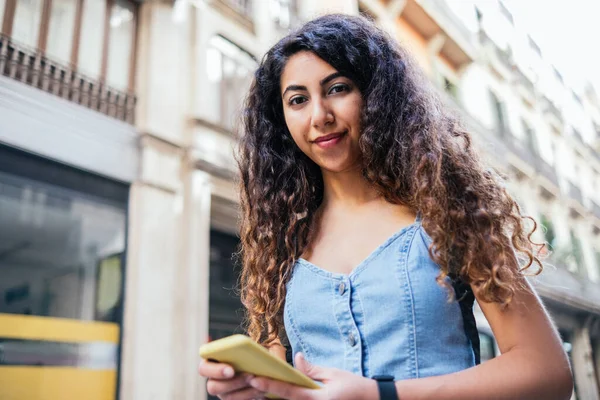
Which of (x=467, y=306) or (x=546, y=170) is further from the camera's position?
(x=546, y=170)

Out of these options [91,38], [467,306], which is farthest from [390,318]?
[91,38]

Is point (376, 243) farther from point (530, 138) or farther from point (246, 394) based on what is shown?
point (530, 138)

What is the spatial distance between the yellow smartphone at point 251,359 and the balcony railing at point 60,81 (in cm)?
465

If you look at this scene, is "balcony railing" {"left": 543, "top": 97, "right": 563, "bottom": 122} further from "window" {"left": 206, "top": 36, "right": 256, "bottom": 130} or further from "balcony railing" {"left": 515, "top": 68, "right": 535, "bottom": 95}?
"window" {"left": 206, "top": 36, "right": 256, "bottom": 130}

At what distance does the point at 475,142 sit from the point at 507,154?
519 inches

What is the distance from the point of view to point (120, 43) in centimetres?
594

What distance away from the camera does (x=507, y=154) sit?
13602mm

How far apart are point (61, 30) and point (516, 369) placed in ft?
17.6

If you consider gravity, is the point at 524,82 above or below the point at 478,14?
below

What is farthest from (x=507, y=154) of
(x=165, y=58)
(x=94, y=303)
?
(x=94, y=303)

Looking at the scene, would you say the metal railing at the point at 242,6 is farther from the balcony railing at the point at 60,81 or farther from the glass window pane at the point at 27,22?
the glass window pane at the point at 27,22

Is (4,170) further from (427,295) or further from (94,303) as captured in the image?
(427,295)

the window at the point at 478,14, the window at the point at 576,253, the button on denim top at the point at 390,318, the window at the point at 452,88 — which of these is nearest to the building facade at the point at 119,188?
the button on denim top at the point at 390,318

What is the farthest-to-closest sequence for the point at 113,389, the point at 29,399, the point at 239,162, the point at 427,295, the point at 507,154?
the point at 507,154 → the point at 113,389 → the point at 29,399 → the point at 239,162 → the point at 427,295
